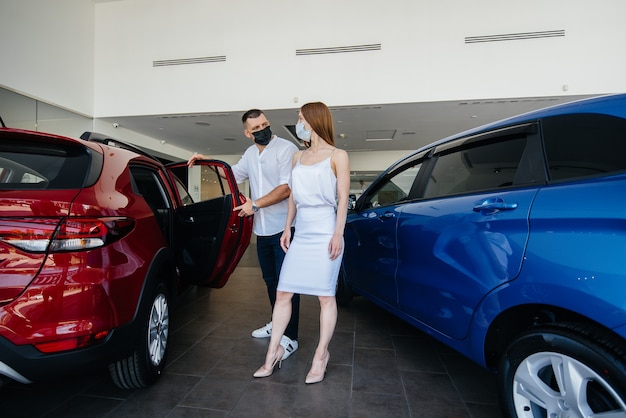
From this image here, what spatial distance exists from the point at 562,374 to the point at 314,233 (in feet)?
3.92

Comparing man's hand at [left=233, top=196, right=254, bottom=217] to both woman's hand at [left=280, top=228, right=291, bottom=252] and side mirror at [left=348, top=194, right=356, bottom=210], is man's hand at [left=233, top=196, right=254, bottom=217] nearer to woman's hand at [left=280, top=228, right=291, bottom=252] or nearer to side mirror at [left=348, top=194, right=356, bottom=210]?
woman's hand at [left=280, top=228, right=291, bottom=252]

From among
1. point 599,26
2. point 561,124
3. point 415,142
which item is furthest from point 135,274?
point 415,142

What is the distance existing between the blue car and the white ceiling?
6.60 metres

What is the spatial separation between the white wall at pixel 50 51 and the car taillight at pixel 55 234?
6951 mm

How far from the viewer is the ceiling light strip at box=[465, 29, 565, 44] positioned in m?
7.36

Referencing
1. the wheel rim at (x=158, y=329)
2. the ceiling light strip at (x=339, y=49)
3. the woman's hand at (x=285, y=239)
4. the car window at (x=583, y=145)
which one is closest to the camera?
the car window at (x=583, y=145)

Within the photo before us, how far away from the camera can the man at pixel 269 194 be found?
7.57 ft

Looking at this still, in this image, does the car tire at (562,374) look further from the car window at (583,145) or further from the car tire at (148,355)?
the car tire at (148,355)

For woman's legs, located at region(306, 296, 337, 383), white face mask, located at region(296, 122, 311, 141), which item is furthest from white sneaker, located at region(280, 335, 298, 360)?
white face mask, located at region(296, 122, 311, 141)

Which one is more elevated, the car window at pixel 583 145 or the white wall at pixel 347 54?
the white wall at pixel 347 54

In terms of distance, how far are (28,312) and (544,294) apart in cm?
182

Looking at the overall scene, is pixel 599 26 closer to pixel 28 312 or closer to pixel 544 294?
pixel 544 294

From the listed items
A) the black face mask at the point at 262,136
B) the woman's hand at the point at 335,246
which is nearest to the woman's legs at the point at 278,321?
the woman's hand at the point at 335,246

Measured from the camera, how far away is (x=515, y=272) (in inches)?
52.5
